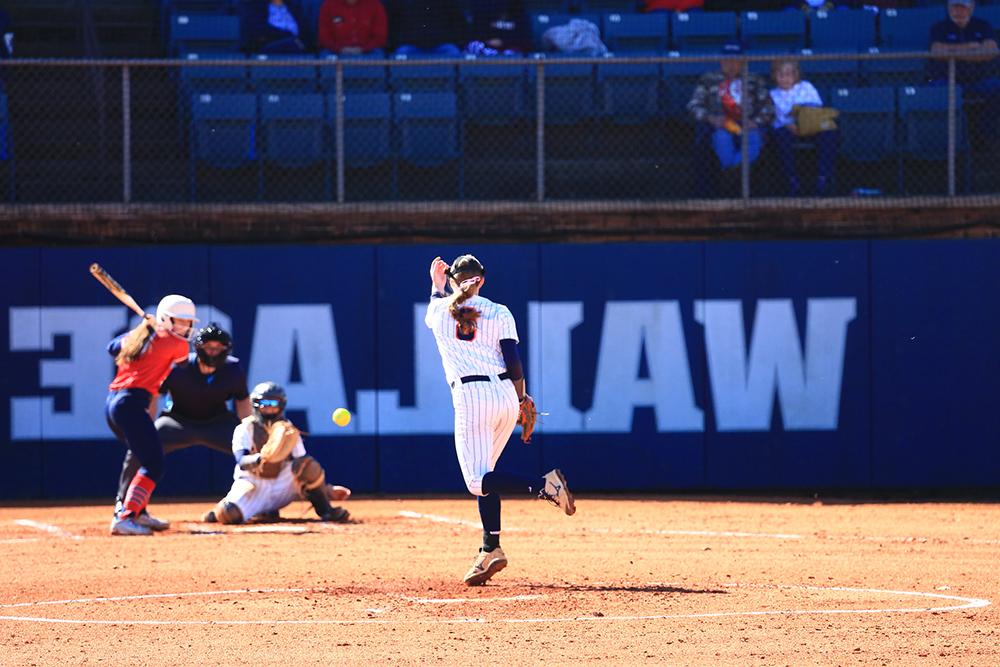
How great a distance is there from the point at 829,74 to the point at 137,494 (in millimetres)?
7861

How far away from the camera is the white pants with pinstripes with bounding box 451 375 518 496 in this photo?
931cm

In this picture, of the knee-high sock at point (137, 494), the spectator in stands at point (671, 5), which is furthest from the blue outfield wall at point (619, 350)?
the spectator in stands at point (671, 5)

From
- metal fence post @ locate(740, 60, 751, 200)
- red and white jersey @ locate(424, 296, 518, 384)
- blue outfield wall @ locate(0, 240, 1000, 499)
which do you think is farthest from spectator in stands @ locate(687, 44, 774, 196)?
red and white jersey @ locate(424, 296, 518, 384)

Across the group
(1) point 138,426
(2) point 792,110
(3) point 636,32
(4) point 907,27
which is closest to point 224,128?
(1) point 138,426

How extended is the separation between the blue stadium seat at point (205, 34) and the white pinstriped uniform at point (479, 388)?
8.56m

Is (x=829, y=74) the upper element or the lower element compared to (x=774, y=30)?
lower

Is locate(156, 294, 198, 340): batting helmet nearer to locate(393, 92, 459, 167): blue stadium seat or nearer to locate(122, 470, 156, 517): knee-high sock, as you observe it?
locate(122, 470, 156, 517): knee-high sock

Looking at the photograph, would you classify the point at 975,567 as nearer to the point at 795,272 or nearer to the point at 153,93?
the point at 795,272

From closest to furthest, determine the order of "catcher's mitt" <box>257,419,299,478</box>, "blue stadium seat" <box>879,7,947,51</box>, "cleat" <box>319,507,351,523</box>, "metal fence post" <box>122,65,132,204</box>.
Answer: "catcher's mitt" <box>257,419,299,478</box> → "cleat" <box>319,507,351,523</box> → "metal fence post" <box>122,65,132,204</box> → "blue stadium seat" <box>879,7,947,51</box>

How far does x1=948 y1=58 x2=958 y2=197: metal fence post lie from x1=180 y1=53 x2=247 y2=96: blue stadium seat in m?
6.92

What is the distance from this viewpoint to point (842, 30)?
1722cm

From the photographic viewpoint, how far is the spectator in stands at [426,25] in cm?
1705

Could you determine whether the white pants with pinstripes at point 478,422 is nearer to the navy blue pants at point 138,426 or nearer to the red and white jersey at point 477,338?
the red and white jersey at point 477,338

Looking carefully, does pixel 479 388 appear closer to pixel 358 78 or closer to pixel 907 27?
pixel 358 78
